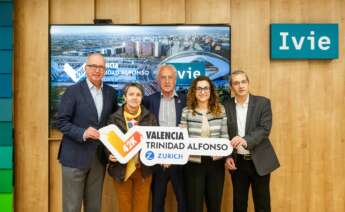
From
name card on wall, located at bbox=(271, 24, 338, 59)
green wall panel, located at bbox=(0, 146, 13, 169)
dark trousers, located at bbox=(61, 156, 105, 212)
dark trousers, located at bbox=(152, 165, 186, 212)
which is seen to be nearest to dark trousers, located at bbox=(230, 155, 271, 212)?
dark trousers, located at bbox=(152, 165, 186, 212)

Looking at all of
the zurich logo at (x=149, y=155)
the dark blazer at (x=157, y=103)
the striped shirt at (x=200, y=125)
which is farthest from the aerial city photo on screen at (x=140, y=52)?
the zurich logo at (x=149, y=155)

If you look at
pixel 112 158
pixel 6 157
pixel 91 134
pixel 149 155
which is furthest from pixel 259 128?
pixel 6 157

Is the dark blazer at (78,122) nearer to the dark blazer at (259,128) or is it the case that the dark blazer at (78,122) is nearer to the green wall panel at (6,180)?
the green wall panel at (6,180)

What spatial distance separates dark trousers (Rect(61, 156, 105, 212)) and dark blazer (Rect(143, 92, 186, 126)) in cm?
61

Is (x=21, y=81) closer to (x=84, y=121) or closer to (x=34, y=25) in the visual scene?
(x=34, y=25)

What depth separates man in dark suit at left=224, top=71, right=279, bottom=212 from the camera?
3262mm

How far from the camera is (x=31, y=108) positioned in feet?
13.0

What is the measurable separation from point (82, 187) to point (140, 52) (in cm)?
135

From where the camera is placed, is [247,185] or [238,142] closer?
[238,142]

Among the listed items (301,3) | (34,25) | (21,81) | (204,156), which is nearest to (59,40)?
(34,25)

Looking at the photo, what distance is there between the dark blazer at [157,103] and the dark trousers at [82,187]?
0.61m

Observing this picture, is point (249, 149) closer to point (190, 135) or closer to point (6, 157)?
point (190, 135)

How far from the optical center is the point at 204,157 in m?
3.29

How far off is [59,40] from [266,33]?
1935 mm
